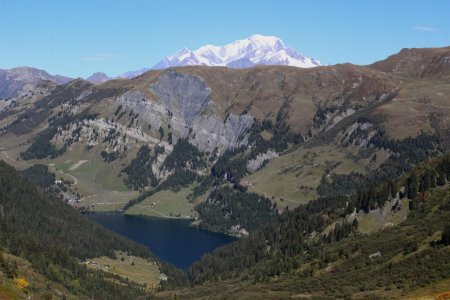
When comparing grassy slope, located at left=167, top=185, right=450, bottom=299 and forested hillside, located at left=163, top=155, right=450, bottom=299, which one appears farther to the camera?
forested hillside, located at left=163, top=155, right=450, bottom=299

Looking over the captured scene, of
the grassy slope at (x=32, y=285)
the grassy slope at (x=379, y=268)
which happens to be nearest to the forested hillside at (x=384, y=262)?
the grassy slope at (x=379, y=268)

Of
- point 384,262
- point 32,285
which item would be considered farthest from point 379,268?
point 32,285

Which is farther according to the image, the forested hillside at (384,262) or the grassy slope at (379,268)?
the forested hillside at (384,262)

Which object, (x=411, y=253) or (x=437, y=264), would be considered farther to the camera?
(x=411, y=253)

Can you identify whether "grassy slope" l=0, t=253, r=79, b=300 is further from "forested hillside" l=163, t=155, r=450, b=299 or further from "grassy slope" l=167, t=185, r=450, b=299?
"forested hillside" l=163, t=155, r=450, b=299

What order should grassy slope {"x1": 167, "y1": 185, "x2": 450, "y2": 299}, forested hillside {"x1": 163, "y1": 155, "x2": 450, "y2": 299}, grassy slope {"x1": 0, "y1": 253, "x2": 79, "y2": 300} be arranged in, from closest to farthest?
grassy slope {"x1": 167, "y1": 185, "x2": 450, "y2": 299}
grassy slope {"x1": 0, "y1": 253, "x2": 79, "y2": 300}
forested hillside {"x1": 163, "y1": 155, "x2": 450, "y2": 299}

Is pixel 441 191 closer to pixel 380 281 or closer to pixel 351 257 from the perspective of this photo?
pixel 351 257

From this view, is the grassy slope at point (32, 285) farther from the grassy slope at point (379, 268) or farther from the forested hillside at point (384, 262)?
the forested hillside at point (384, 262)

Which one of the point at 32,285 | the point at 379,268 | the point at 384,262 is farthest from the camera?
the point at 32,285

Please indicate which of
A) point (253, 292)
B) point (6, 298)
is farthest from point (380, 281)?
point (6, 298)

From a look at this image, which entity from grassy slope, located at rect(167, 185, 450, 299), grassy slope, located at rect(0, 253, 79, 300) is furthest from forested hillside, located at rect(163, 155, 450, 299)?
grassy slope, located at rect(0, 253, 79, 300)

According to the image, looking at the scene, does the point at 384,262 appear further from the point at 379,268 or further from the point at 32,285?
the point at 32,285

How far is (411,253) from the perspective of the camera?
14350 centimetres

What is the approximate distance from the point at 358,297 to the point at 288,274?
2426 inches
